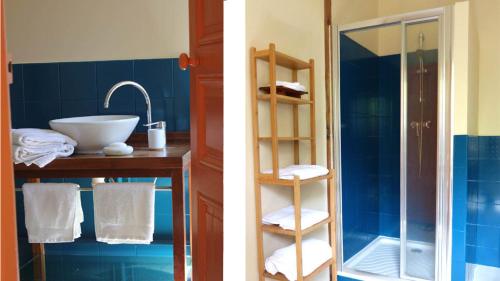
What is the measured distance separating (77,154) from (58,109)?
0.71ft

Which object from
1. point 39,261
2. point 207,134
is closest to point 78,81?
point 39,261

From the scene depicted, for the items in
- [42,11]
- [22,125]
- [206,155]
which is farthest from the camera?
[22,125]

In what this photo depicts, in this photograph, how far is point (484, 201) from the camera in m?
1.80

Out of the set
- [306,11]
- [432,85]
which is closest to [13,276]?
[306,11]

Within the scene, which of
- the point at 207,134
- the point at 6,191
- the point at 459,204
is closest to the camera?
the point at 6,191

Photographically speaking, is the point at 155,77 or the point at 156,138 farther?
the point at 155,77

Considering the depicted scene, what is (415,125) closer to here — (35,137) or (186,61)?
(186,61)

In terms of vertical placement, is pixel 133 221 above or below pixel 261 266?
above

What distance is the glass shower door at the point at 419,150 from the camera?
1.53m

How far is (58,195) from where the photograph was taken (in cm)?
119

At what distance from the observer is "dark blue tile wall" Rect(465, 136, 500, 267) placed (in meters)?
1.77

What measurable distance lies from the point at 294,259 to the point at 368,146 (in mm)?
1119

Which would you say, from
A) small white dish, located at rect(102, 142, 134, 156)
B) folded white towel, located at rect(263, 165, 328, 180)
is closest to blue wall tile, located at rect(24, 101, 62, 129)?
small white dish, located at rect(102, 142, 134, 156)

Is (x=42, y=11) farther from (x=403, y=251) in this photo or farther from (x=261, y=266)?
(x=403, y=251)
